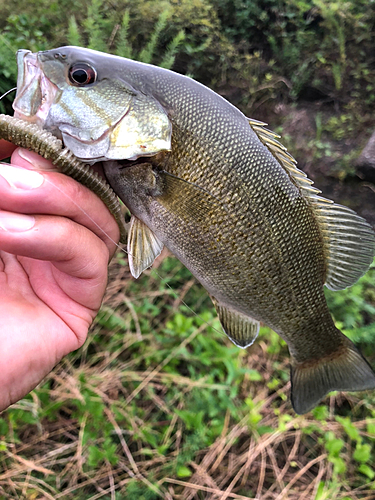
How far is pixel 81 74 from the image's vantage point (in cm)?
105

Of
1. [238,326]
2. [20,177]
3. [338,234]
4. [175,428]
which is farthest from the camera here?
[175,428]

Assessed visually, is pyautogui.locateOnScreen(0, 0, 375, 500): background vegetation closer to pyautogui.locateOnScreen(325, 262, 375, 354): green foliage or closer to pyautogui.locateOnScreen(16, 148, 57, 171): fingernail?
pyautogui.locateOnScreen(325, 262, 375, 354): green foliage

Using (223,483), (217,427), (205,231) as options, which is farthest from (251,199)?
(223,483)

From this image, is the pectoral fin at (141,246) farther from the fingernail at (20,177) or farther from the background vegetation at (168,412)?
the fingernail at (20,177)

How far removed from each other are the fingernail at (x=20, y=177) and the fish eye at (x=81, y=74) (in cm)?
34

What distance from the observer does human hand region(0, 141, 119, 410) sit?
94cm

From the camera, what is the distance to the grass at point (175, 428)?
6.17 ft

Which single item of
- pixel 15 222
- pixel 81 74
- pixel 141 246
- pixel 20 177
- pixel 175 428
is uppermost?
pixel 81 74

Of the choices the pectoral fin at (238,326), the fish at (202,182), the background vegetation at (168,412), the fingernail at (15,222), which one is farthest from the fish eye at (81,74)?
the pectoral fin at (238,326)

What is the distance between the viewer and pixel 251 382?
7.54 feet

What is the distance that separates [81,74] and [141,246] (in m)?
0.60

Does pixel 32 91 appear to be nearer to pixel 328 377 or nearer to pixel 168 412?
pixel 328 377

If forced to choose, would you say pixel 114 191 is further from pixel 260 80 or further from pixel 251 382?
pixel 260 80

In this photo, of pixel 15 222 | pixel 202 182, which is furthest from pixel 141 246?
pixel 15 222
